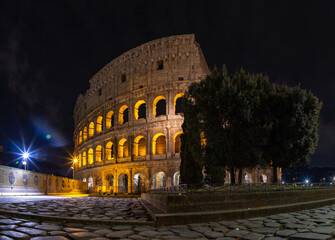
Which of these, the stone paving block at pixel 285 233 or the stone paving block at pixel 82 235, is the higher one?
the stone paving block at pixel 82 235

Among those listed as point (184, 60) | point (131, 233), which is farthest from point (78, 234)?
point (184, 60)

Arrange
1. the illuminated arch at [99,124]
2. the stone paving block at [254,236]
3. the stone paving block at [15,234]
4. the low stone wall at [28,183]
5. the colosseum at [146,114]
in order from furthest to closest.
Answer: the illuminated arch at [99,124], the colosseum at [146,114], the low stone wall at [28,183], the stone paving block at [254,236], the stone paving block at [15,234]

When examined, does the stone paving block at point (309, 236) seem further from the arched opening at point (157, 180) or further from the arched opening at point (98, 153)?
the arched opening at point (98, 153)

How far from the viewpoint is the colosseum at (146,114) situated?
1099 inches

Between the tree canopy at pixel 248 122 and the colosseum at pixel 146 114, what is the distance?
37.9 ft

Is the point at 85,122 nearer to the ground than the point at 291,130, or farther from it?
farther from it

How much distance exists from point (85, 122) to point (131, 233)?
37019 millimetres

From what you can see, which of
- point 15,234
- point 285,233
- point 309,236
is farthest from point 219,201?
point 15,234

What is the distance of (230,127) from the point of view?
1456 cm

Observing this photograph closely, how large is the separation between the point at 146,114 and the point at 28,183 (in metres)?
13.5

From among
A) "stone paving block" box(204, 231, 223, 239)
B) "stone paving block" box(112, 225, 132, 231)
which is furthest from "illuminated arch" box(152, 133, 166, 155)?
"stone paving block" box(204, 231, 223, 239)

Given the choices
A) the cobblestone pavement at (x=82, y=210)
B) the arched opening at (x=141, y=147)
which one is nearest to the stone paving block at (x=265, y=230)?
the cobblestone pavement at (x=82, y=210)

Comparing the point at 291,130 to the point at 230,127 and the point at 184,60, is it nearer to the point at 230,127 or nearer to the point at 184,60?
the point at 230,127

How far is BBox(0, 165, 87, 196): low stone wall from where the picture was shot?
55.7 feet
